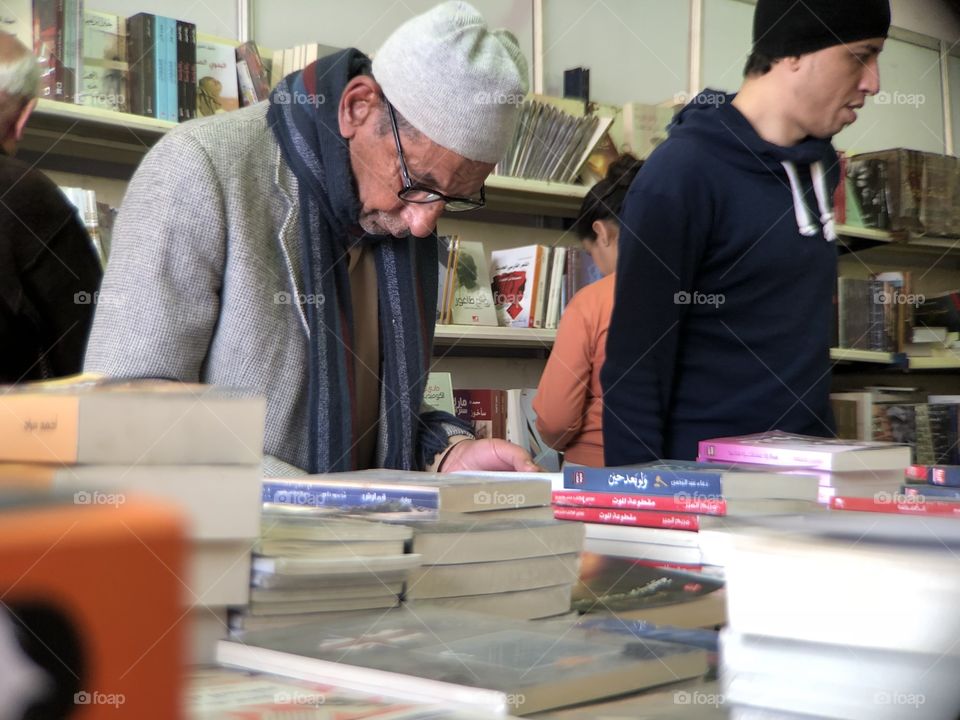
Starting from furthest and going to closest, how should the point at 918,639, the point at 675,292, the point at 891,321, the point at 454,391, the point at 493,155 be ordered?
the point at 891,321 → the point at 454,391 → the point at 675,292 → the point at 493,155 → the point at 918,639

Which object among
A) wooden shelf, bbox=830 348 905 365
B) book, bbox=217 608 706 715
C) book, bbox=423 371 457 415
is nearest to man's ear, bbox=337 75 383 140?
book, bbox=217 608 706 715

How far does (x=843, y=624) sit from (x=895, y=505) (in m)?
0.55

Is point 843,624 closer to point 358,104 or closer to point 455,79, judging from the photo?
point 455,79

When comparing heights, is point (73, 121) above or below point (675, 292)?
above

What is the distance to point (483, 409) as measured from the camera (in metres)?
3.15

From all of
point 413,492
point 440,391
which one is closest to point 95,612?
point 413,492

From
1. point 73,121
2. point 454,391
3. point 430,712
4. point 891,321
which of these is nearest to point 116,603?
point 430,712

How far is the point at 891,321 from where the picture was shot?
4.14m

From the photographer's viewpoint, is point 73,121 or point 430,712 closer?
point 430,712

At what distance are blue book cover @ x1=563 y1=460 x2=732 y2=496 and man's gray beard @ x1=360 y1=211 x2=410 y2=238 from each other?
1.75ft

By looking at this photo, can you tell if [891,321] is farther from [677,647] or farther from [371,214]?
[677,647]

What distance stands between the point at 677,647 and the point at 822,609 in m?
0.17

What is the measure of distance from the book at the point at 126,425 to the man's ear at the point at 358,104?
997 millimetres

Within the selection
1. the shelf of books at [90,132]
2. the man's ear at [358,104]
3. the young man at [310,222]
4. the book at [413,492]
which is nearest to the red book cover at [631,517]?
the book at [413,492]
